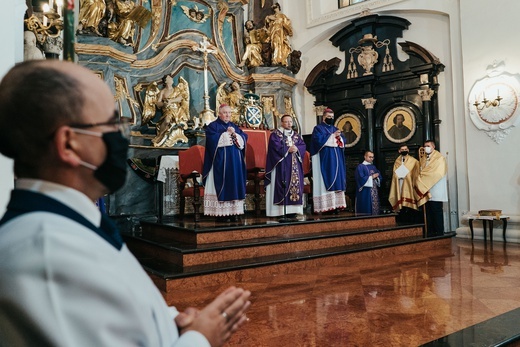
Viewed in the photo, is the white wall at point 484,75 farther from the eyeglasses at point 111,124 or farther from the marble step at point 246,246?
the eyeglasses at point 111,124

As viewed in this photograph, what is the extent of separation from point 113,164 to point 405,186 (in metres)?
9.62

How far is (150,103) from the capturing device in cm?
1027

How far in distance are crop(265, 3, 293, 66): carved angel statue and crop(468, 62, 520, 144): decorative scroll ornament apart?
5.39 m

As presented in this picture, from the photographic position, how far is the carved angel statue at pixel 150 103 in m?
10.1

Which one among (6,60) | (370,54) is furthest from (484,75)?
(6,60)

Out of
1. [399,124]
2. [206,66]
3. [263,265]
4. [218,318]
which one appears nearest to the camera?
[218,318]

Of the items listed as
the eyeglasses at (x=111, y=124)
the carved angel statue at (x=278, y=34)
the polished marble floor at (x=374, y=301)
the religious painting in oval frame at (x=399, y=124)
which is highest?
the carved angel statue at (x=278, y=34)

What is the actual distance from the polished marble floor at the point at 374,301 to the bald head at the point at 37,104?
223cm

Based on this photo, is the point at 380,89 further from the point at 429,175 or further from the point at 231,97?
the point at 231,97

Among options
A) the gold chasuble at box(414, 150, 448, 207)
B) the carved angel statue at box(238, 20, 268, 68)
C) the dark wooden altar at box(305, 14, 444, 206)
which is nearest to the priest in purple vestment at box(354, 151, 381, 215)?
the gold chasuble at box(414, 150, 448, 207)

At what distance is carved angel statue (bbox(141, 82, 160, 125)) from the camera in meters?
10.1

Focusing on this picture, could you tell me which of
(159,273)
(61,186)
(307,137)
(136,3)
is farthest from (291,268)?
(136,3)

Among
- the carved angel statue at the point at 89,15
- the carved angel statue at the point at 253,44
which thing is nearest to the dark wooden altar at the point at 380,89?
the carved angel statue at the point at 253,44

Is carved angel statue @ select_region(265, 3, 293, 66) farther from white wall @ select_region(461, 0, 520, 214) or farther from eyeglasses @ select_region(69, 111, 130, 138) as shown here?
eyeglasses @ select_region(69, 111, 130, 138)
